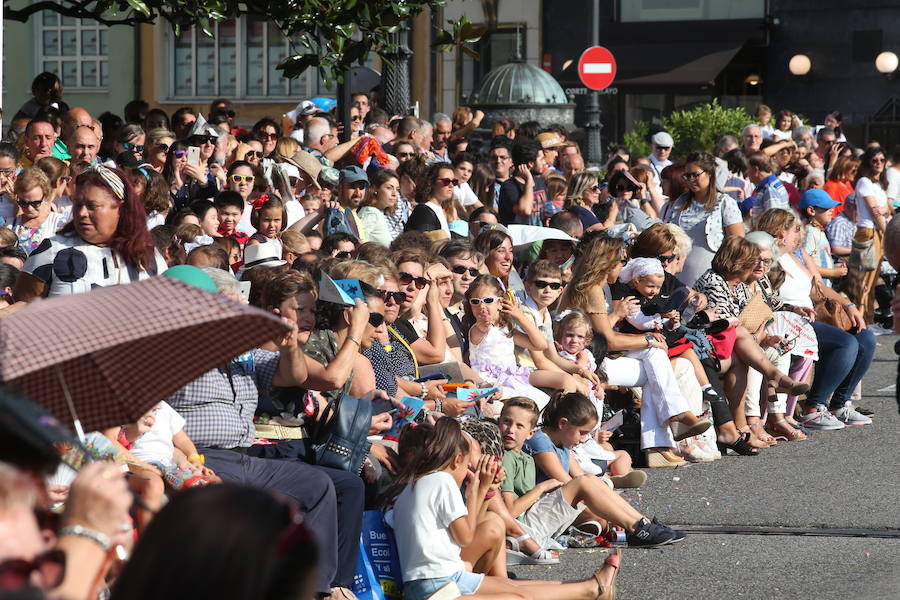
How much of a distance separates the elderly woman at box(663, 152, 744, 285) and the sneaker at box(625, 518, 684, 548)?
4555 millimetres

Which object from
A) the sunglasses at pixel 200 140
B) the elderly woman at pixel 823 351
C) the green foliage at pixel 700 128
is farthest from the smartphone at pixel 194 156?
the green foliage at pixel 700 128

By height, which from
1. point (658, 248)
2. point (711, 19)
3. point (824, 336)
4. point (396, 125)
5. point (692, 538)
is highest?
point (711, 19)

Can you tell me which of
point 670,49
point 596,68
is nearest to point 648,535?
point 596,68

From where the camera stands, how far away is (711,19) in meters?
32.1

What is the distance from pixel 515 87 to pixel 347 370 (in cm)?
1469

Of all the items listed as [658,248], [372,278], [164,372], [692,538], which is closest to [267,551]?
[164,372]

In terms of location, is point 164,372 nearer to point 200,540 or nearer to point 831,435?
point 200,540

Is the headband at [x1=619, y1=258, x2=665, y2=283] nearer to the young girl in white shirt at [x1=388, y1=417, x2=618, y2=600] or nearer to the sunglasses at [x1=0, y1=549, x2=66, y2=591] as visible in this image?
the young girl in white shirt at [x1=388, y1=417, x2=618, y2=600]

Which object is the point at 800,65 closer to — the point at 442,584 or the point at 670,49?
the point at 670,49

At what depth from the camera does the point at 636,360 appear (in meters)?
9.39

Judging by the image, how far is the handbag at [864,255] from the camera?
602 inches

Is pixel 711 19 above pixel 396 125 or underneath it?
above

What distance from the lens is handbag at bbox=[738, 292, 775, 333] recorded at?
10375 millimetres

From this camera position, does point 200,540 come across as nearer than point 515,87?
Yes
